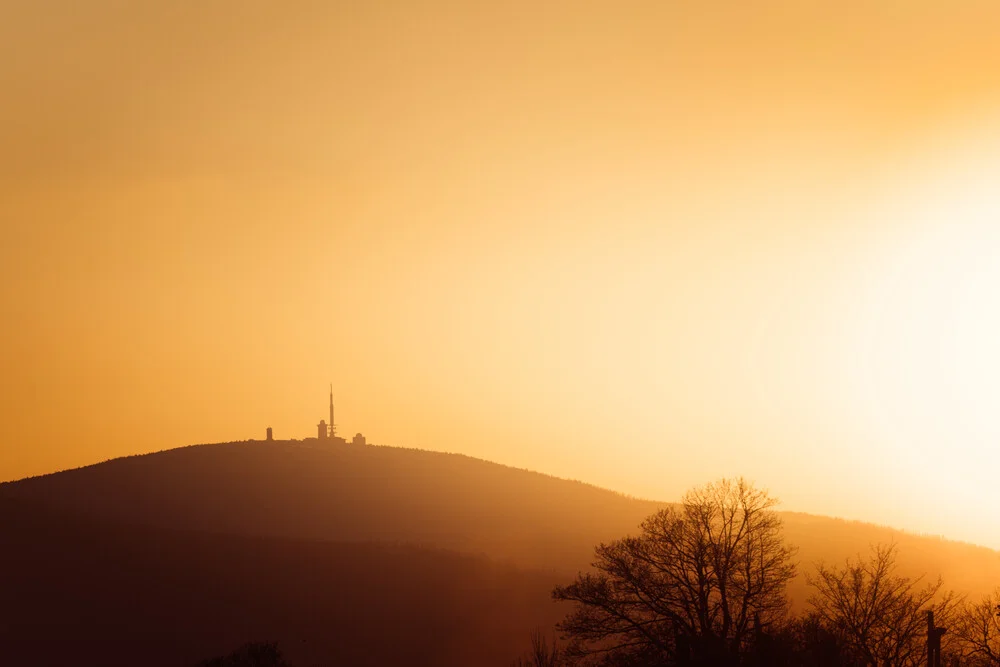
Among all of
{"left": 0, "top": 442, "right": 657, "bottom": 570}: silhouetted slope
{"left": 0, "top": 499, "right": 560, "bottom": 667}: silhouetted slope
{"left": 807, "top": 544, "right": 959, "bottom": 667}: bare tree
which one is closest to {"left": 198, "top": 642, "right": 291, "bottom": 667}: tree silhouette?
{"left": 807, "top": 544, "right": 959, "bottom": 667}: bare tree

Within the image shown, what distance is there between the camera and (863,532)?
534 feet

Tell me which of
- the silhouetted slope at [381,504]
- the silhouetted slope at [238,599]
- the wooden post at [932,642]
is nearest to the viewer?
the wooden post at [932,642]

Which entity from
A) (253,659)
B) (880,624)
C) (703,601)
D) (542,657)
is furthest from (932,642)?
(253,659)

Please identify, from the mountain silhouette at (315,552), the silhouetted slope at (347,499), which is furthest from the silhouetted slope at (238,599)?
the silhouetted slope at (347,499)

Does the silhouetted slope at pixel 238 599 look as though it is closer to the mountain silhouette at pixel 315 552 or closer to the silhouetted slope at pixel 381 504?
the mountain silhouette at pixel 315 552

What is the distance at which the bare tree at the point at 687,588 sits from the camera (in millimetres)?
39281

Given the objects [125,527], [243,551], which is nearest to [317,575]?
[243,551]

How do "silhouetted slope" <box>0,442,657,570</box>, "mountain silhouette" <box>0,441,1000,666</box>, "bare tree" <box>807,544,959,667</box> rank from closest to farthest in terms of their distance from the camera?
"bare tree" <box>807,544,959,667</box>
"mountain silhouette" <box>0,441,1000,666</box>
"silhouetted slope" <box>0,442,657,570</box>

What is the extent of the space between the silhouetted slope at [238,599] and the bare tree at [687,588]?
63.5 meters

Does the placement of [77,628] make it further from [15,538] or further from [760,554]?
[760,554]

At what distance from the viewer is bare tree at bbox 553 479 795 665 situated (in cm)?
3928

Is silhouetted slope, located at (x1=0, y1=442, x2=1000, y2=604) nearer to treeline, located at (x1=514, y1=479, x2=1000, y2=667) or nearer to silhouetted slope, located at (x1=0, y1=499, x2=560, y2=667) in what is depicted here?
silhouetted slope, located at (x1=0, y1=499, x2=560, y2=667)

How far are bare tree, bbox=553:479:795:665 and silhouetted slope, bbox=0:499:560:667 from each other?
208 ft

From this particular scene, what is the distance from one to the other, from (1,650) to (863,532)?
114108 mm
